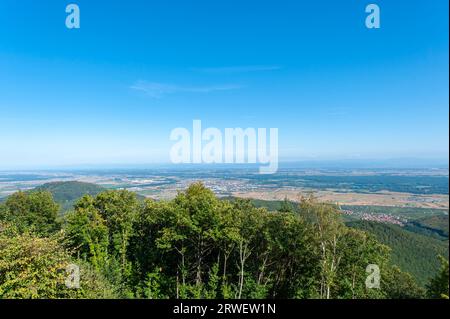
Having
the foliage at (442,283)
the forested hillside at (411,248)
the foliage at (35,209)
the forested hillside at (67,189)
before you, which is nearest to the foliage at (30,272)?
the foliage at (442,283)

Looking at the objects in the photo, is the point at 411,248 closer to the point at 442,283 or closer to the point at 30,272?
the point at 442,283

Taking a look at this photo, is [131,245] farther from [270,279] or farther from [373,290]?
[373,290]

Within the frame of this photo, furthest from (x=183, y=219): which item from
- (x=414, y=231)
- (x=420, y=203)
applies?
(x=414, y=231)

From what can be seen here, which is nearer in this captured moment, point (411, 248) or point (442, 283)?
point (442, 283)

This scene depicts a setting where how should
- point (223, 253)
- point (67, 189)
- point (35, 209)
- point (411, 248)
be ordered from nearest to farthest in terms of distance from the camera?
1. point (223, 253)
2. point (35, 209)
3. point (411, 248)
4. point (67, 189)

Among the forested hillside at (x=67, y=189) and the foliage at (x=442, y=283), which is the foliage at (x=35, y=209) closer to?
the foliage at (x=442, y=283)

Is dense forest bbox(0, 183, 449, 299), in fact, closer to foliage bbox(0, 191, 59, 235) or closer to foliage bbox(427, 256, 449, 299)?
foliage bbox(427, 256, 449, 299)

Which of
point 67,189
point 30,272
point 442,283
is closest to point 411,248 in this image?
point 442,283

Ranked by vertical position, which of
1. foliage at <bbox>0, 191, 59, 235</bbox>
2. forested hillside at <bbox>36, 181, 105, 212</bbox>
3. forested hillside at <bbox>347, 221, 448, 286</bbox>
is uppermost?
foliage at <bbox>0, 191, 59, 235</bbox>

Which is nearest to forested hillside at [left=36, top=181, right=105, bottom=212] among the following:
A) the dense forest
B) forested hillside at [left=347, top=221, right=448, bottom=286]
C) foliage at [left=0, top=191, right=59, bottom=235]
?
foliage at [left=0, top=191, right=59, bottom=235]
